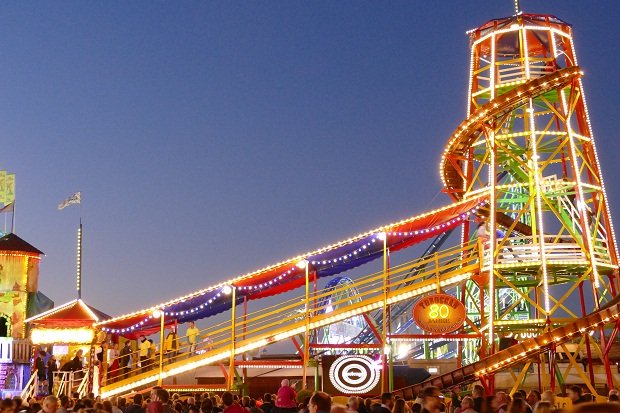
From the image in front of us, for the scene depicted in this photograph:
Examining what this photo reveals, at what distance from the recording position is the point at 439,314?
89.2ft

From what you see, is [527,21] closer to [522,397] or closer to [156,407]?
[522,397]

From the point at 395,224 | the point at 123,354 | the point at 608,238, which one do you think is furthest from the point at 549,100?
the point at 123,354

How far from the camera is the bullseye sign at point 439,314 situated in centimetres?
2712

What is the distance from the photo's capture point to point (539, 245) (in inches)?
1088

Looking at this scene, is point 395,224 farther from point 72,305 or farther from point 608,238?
point 72,305

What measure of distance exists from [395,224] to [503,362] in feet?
22.0

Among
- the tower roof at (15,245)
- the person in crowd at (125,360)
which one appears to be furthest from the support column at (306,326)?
the tower roof at (15,245)

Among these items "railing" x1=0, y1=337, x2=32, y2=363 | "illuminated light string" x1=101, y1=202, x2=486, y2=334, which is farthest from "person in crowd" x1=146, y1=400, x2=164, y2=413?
"railing" x1=0, y1=337, x2=32, y2=363

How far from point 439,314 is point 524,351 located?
9.97ft

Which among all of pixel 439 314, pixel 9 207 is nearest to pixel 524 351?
pixel 439 314

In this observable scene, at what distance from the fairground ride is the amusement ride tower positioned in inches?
2.2

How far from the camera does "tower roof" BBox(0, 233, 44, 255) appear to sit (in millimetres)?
40378

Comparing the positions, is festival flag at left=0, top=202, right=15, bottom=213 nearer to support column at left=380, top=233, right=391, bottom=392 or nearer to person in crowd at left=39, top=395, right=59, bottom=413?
support column at left=380, top=233, right=391, bottom=392

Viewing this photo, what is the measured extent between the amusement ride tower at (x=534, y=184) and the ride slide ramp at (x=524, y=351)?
2.20 ft
